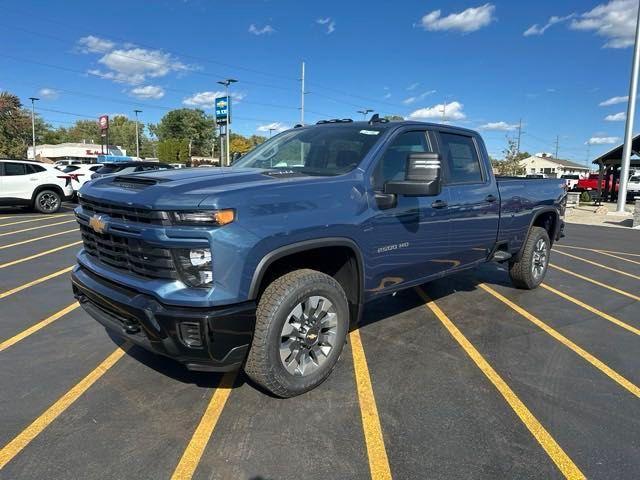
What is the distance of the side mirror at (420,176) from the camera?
335cm

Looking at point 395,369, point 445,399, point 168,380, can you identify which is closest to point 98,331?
point 168,380

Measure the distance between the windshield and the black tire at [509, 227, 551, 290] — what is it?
3.14 m

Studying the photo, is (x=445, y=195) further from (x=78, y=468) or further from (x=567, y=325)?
(x=78, y=468)

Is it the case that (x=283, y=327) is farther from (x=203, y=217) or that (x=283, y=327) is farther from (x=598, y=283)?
(x=598, y=283)

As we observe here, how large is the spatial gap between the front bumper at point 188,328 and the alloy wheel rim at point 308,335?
344mm

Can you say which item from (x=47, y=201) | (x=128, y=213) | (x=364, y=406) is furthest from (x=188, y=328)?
(x=47, y=201)

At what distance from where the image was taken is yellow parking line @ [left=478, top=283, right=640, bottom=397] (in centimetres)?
356

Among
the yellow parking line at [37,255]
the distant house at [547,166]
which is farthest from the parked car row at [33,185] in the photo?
the distant house at [547,166]

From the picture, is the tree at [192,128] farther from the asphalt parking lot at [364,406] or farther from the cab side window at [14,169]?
the asphalt parking lot at [364,406]

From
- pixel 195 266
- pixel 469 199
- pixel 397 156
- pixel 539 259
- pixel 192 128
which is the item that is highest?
pixel 192 128

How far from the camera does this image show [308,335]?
3.21m

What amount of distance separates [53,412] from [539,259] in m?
5.81

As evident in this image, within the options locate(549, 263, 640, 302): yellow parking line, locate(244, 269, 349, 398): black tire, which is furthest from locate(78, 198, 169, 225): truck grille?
locate(549, 263, 640, 302): yellow parking line

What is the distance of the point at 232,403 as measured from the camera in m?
3.16
